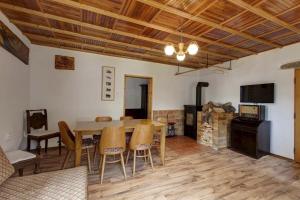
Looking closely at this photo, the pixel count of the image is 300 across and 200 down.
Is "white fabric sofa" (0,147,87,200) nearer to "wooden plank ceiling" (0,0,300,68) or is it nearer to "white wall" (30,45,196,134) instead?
"wooden plank ceiling" (0,0,300,68)

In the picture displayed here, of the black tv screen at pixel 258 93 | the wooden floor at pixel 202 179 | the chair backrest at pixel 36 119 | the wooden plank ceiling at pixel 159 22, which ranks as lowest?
the wooden floor at pixel 202 179

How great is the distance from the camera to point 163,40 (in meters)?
3.56

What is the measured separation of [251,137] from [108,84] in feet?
13.4

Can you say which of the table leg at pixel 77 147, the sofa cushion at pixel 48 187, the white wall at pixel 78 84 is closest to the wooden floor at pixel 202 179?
the table leg at pixel 77 147

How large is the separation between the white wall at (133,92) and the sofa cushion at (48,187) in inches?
241

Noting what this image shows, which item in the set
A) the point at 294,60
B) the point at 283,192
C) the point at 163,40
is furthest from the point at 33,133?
the point at 294,60

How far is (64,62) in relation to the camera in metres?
4.21

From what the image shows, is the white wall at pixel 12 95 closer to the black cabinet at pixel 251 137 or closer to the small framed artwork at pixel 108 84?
the small framed artwork at pixel 108 84

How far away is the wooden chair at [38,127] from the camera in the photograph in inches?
130

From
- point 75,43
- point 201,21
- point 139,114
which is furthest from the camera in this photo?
point 139,114

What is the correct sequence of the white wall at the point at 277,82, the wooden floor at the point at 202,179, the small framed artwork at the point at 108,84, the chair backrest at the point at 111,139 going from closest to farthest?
the wooden floor at the point at 202,179, the chair backrest at the point at 111,139, the white wall at the point at 277,82, the small framed artwork at the point at 108,84

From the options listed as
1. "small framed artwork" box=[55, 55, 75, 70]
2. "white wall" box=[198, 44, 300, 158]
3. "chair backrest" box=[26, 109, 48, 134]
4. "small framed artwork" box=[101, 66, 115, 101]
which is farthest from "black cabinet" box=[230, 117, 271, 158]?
"chair backrest" box=[26, 109, 48, 134]

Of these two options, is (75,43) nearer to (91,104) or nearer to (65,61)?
(65,61)

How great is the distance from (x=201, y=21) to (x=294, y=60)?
260 centimetres
